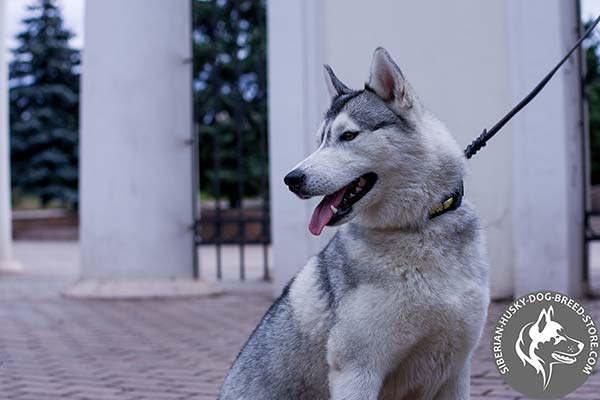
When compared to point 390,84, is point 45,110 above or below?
above

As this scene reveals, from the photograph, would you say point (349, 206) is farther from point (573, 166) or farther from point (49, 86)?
point (49, 86)

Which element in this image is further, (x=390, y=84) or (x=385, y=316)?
(x=390, y=84)

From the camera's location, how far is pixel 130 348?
6.94m

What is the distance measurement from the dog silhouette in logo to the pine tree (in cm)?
2914

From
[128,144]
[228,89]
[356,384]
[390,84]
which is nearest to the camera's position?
[356,384]

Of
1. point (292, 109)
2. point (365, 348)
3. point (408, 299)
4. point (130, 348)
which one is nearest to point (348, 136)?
point (408, 299)

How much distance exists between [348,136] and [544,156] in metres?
5.44

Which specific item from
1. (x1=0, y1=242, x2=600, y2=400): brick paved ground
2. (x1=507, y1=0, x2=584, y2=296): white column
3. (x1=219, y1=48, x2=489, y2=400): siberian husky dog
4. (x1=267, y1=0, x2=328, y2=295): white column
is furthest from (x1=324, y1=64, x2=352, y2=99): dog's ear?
(x1=267, y1=0, x2=328, y2=295): white column

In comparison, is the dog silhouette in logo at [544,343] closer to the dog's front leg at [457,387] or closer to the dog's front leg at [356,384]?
the dog's front leg at [457,387]

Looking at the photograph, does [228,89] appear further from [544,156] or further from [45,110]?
[544,156]

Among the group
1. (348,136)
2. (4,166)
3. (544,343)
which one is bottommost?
(544,343)

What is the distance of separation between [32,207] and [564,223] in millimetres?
29024

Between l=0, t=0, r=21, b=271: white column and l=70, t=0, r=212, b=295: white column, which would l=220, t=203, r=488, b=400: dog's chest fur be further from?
l=0, t=0, r=21, b=271: white column

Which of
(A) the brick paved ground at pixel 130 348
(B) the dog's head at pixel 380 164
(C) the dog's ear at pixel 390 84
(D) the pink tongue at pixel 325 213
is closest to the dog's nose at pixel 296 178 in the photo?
(B) the dog's head at pixel 380 164
